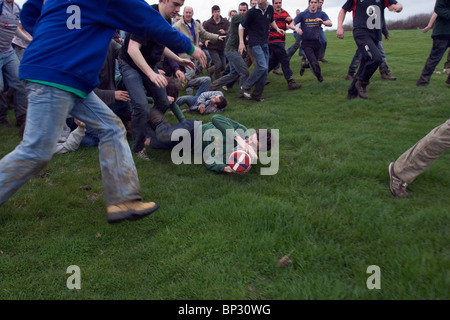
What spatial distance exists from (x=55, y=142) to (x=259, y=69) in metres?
6.79

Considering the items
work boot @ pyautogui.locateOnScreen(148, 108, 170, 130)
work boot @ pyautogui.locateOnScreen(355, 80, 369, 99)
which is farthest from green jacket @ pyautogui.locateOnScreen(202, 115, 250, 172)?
work boot @ pyautogui.locateOnScreen(355, 80, 369, 99)

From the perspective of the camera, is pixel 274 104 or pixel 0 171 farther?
pixel 274 104

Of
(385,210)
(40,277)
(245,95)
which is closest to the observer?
(40,277)

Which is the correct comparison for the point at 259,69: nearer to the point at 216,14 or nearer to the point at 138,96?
the point at 216,14

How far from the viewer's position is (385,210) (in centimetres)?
339

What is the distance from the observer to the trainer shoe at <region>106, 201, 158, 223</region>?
2.93m

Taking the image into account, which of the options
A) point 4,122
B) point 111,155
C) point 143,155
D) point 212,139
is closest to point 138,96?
point 143,155

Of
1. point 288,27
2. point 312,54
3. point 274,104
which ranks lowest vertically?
point 274,104

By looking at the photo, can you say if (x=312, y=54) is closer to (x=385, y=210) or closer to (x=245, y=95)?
(x=245, y=95)

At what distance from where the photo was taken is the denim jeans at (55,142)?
272cm

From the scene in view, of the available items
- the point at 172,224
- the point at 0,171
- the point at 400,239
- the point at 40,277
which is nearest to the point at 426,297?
the point at 400,239

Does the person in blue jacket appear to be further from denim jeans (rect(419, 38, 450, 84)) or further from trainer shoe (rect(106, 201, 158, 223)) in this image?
denim jeans (rect(419, 38, 450, 84))

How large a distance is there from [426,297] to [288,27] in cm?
922

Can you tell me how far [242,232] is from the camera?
3154 mm
